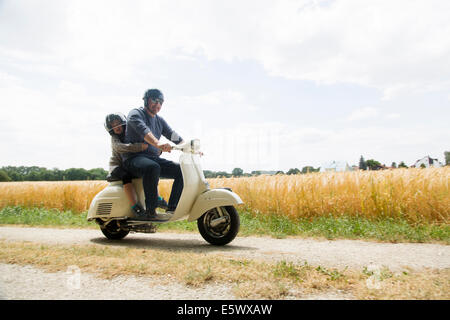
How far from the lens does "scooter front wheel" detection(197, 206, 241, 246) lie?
4934 millimetres

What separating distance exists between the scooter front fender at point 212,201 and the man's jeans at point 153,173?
17.1 inches

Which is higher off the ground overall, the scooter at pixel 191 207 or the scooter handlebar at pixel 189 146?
the scooter handlebar at pixel 189 146

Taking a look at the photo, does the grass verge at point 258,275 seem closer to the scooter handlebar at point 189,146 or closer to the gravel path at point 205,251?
the gravel path at point 205,251

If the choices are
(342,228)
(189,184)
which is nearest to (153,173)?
(189,184)

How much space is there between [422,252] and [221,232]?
8.62 feet

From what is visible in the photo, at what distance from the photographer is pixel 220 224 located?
5059 mm

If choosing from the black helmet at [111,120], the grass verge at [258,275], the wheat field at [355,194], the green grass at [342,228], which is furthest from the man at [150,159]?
the wheat field at [355,194]

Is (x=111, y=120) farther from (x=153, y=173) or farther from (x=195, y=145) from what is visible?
(x=195, y=145)

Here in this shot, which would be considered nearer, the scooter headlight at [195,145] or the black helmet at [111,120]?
the scooter headlight at [195,145]

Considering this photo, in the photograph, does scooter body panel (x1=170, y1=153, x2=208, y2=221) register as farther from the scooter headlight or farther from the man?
the man

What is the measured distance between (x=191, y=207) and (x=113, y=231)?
66.2 inches

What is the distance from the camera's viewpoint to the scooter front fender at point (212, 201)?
15.9 ft
